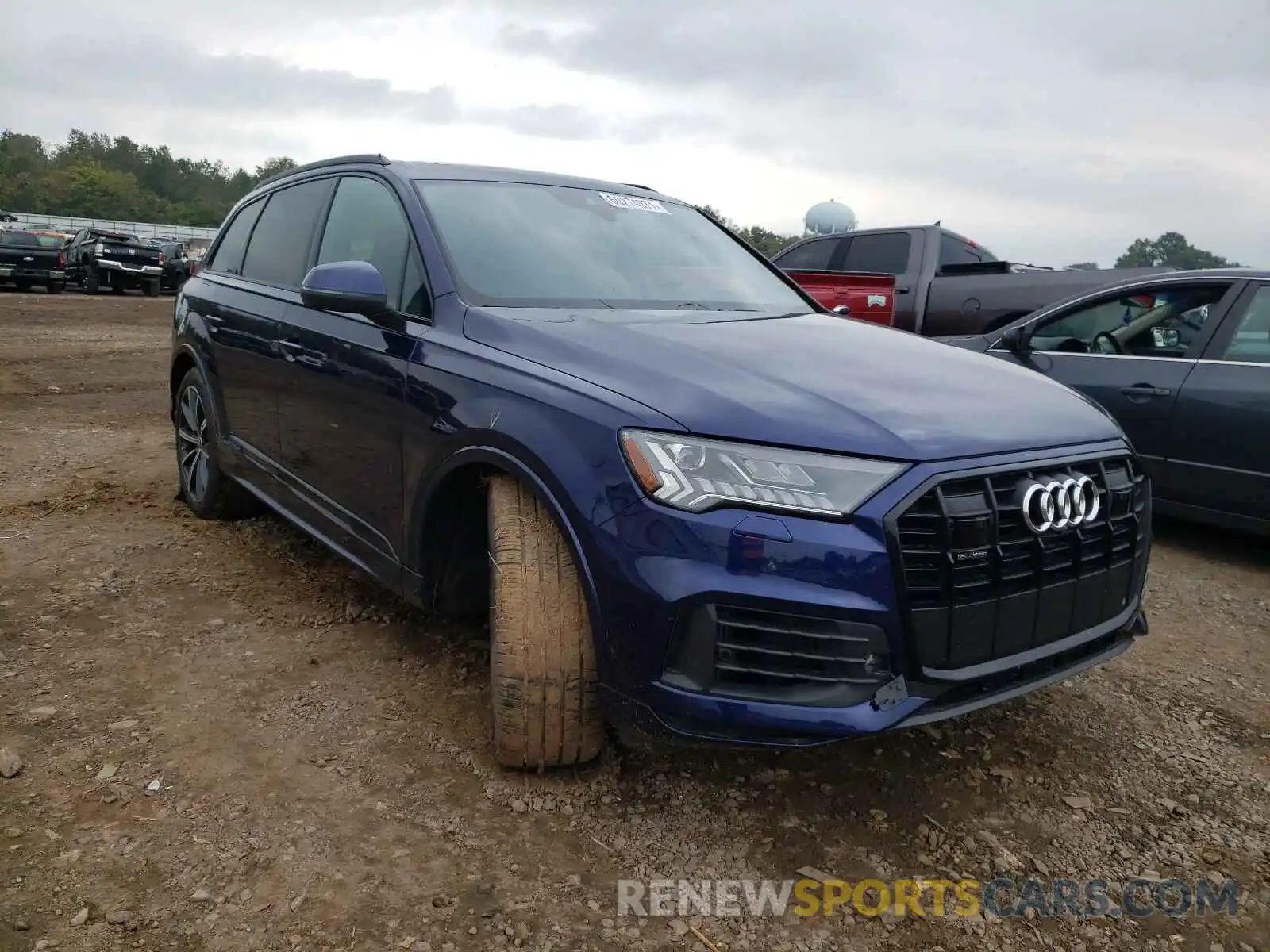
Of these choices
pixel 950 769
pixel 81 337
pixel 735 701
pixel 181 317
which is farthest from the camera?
pixel 81 337

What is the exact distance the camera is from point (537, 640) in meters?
2.33

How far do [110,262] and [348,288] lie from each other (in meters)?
22.6

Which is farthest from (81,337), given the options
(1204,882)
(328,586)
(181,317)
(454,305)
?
(1204,882)

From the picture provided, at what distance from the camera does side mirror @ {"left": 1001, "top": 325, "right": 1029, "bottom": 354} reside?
17.5 feet

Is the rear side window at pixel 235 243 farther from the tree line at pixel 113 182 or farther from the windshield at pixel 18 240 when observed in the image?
the tree line at pixel 113 182

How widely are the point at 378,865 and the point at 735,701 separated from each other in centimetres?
90

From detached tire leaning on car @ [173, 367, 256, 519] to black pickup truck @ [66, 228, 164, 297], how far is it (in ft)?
65.4

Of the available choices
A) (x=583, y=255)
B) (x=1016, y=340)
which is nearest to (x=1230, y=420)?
(x=1016, y=340)

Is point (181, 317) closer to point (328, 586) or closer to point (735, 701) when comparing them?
point (328, 586)

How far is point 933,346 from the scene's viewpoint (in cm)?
299

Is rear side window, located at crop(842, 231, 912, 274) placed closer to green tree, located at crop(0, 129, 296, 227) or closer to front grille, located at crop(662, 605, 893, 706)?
front grille, located at crop(662, 605, 893, 706)

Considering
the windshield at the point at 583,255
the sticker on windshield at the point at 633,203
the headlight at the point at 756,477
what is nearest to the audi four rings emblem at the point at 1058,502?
the headlight at the point at 756,477

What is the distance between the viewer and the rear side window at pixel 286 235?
3779 mm

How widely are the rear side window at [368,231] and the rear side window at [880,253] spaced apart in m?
6.14
